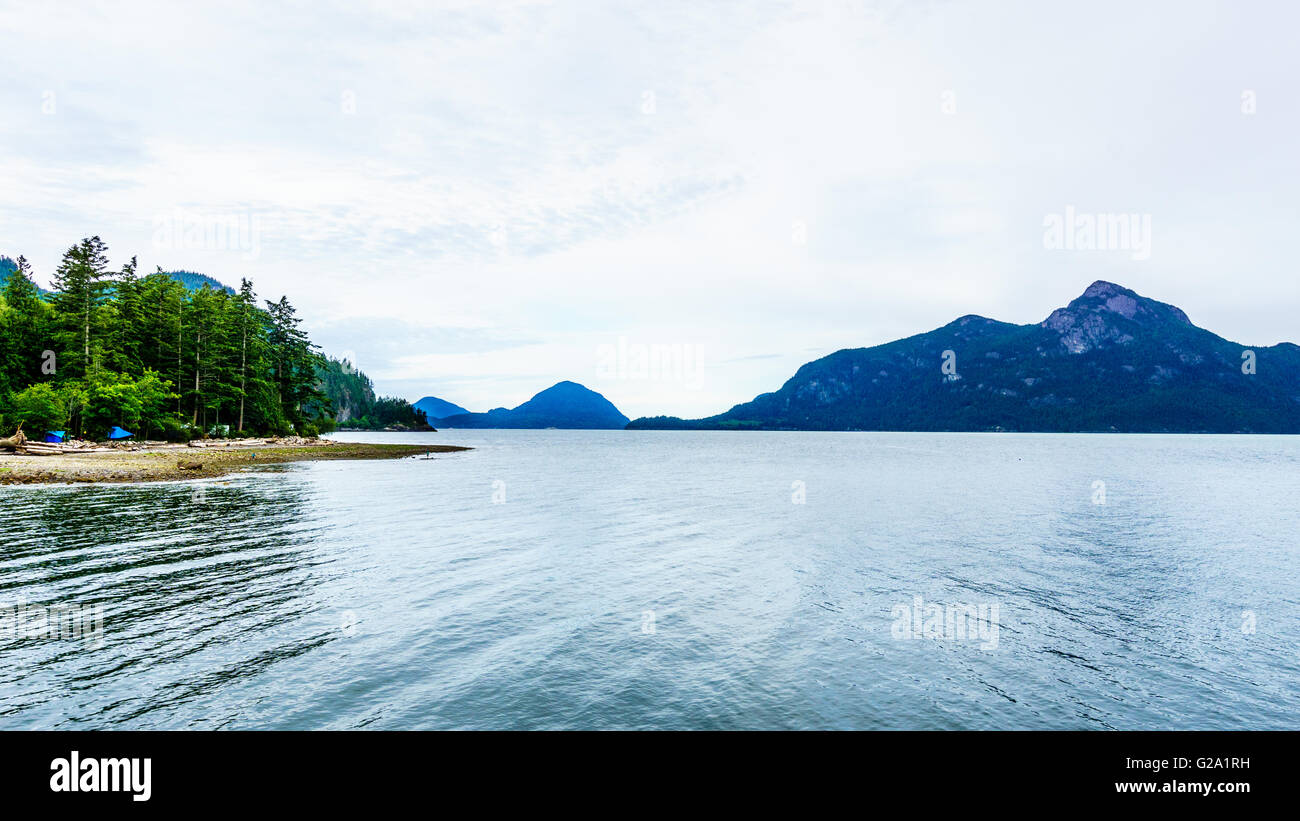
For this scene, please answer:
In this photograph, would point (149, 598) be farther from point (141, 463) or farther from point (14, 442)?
point (14, 442)

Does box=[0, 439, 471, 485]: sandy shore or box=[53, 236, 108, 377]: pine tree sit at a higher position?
box=[53, 236, 108, 377]: pine tree

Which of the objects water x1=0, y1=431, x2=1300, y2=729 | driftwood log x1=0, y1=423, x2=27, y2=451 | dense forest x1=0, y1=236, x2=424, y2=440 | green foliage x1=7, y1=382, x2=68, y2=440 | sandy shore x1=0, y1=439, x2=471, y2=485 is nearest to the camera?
water x1=0, y1=431, x2=1300, y2=729

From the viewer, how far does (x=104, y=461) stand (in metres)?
61.4

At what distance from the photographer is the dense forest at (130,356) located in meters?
74.6

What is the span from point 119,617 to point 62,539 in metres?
16.7

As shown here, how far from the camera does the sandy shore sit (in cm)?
5294

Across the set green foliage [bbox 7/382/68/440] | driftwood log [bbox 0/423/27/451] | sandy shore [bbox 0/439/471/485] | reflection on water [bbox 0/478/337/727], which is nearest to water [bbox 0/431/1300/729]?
reflection on water [bbox 0/478/337/727]

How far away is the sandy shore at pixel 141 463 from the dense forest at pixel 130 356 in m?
8.47

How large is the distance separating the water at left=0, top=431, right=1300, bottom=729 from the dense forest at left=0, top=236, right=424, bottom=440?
124ft

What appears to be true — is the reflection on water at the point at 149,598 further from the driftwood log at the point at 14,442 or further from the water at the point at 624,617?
the driftwood log at the point at 14,442

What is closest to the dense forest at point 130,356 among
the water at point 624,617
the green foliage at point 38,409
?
the green foliage at point 38,409

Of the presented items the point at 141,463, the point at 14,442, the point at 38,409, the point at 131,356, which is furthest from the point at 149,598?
the point at 131,356

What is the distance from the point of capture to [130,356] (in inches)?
3406

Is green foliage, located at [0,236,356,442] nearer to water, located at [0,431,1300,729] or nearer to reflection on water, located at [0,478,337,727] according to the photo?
water, located at [0,431,1300,729]
